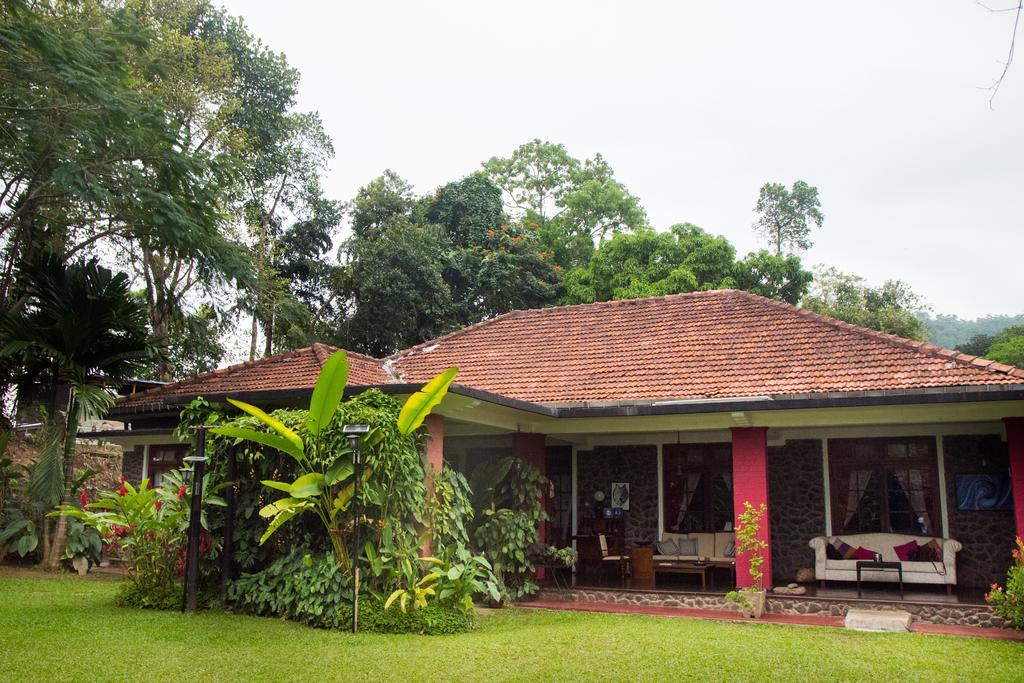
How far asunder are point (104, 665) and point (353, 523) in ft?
9.34

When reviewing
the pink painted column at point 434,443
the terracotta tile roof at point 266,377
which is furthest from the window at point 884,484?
the terracotta tile roof at point 266,377

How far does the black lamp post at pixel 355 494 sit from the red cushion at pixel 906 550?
7.60 metres

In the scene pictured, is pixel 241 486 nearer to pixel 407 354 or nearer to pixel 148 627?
pixel 148 627

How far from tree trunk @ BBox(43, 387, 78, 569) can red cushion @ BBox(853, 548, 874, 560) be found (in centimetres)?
1083

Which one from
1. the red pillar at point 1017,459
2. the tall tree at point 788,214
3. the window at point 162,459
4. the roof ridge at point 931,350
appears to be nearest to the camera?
the red pillar at point 1017,459

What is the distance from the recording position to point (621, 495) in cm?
1369

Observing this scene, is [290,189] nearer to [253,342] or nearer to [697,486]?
[253,342]

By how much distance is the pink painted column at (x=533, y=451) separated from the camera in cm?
1193

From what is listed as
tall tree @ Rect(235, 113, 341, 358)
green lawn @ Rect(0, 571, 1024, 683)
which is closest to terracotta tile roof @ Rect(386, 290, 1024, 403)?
green lawn @ Rect(0, 571, 1024, 683)

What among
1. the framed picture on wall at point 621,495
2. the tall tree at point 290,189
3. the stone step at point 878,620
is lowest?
the stone step at point 878,620

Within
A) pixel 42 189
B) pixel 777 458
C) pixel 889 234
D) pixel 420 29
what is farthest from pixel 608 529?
pixel 889 234

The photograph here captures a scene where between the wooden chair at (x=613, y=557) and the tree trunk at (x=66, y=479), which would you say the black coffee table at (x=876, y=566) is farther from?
the tree trunk at (x=66, y=479)

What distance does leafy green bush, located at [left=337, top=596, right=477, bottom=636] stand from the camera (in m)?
8.00

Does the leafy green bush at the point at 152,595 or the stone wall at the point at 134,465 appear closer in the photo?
the leafy green bush at the point at 152,595
